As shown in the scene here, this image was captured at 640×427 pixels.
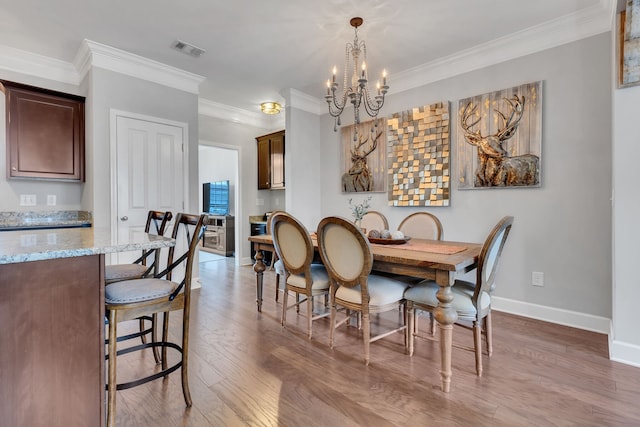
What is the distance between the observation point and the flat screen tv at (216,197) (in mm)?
7090

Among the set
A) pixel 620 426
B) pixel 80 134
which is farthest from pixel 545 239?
pixel 80 134

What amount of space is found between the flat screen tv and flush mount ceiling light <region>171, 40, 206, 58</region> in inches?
160

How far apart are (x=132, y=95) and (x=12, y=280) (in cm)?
298

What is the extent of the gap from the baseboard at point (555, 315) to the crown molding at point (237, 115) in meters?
4.44

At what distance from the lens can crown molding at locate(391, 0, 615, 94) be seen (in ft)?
8.25

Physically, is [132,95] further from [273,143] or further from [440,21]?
[440,21]

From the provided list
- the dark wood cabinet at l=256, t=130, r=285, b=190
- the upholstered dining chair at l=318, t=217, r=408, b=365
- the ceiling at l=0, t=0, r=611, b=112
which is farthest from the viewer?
the dark wood cabinet at l=256, t=130, r=285, b=190

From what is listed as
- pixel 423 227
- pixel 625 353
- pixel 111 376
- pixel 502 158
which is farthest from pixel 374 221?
pixel 111 376

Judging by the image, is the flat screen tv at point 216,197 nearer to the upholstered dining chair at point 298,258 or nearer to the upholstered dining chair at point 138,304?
the upholstered dining chair at point 298,258

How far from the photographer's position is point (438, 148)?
A: 3424 mm

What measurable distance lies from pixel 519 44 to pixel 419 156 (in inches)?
53.8

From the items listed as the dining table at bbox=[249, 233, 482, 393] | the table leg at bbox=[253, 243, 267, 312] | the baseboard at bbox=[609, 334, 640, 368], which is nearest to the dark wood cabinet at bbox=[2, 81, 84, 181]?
the table leg at bbox=[253, 243, 267, 312]

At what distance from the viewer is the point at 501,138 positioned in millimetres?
2969

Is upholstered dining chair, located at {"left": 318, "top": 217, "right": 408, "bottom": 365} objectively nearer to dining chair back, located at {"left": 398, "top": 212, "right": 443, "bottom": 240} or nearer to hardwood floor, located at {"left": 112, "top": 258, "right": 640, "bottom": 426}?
hardwood floor, located at {"left": 112, "top": 258, "right": 640, "bottom": 426}
